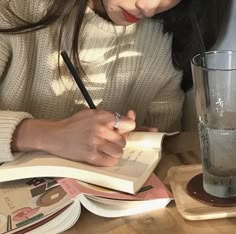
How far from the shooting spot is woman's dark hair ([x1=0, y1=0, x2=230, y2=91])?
108 cm

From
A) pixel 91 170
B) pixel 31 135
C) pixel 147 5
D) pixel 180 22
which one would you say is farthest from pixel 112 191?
pixel 180 22

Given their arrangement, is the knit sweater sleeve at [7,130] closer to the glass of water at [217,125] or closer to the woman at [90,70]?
the woman at [90,70]

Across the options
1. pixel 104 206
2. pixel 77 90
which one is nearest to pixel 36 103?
pixel 77 90

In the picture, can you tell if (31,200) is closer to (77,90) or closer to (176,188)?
(176,188)

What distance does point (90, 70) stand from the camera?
117 cm

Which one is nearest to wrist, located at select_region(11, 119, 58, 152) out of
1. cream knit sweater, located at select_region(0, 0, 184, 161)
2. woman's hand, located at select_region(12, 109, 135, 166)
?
woman's hand, located at select_region(12, 109, 135, 166)

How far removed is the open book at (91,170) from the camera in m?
0.82

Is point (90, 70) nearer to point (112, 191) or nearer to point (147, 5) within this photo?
point (147, 5)

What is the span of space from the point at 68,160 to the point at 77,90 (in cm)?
31

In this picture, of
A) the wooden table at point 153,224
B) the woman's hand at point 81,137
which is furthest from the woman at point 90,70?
the wooden table at point 153,224

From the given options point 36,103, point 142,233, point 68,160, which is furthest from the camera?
point 36,103

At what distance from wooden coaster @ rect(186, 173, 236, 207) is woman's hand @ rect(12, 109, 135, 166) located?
120 mm

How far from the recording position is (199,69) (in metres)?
0.81

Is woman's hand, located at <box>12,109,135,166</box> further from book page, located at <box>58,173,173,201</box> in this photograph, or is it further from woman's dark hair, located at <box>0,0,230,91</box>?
woman's dark hair, located at <box>0,0,230,91</box>
